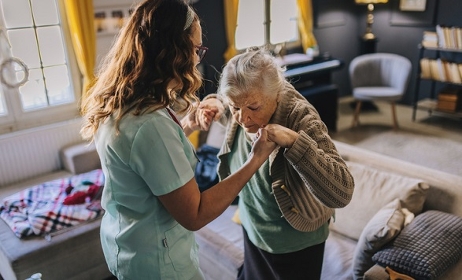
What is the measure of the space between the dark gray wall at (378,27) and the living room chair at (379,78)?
1.63 feet

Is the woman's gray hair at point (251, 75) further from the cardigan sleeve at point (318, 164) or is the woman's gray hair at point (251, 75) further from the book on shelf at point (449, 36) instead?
the book on shelf at point (449, 36)

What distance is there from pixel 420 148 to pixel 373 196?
2.76 m

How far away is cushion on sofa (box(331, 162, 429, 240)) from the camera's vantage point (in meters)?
2.16

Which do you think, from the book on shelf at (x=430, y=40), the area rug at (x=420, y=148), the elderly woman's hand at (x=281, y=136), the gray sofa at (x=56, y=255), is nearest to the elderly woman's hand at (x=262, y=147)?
the elderly woman's hand at (x=281, y=136)

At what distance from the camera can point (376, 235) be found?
191 cm

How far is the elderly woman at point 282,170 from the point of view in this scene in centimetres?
132

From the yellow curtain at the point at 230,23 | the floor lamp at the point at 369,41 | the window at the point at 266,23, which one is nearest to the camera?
the yellow curtain at the point at 230,23

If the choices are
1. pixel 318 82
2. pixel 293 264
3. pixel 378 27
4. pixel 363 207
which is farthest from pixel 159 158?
pixel 378 27

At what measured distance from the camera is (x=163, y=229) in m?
1.24

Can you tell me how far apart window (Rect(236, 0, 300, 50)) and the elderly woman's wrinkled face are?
13.0ft

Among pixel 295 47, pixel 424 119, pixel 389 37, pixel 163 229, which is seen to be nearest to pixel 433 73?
pixel 424 119

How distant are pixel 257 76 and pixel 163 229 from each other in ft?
1.97

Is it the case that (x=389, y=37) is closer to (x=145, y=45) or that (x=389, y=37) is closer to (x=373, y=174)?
(x=373, y=174)

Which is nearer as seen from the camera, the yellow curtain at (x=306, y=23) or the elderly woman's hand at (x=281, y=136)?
the elderly woman's hand at (x=281, y=136)
